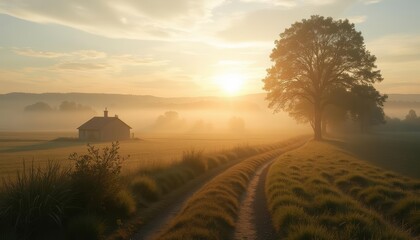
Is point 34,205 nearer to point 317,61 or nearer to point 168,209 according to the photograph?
point 168,209

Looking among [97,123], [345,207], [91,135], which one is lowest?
[345,207]

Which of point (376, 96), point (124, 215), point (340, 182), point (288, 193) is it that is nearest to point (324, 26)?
point (376, 96)

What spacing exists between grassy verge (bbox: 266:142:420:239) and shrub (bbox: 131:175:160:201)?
17.5ft

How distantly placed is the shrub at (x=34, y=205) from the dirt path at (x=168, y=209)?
8.78 feet

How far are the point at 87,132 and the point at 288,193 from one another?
78266 millimetres

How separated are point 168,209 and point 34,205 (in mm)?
5716

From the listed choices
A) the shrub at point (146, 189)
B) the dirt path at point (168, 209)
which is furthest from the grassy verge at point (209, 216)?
the shrub at point (146, 189)

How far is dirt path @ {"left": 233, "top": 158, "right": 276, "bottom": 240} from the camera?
1220 centimetres

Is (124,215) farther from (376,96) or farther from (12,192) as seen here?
(376,96)

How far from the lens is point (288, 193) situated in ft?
56.3

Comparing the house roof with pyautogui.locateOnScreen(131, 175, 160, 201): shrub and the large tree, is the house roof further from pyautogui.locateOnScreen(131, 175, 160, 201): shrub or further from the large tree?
pyautogui.locateOnScreen(131, 175, 160, 201): shrub

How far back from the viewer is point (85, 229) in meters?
11.9

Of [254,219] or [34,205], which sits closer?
[34,205]

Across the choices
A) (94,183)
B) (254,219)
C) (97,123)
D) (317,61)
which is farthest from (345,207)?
(97,123)
